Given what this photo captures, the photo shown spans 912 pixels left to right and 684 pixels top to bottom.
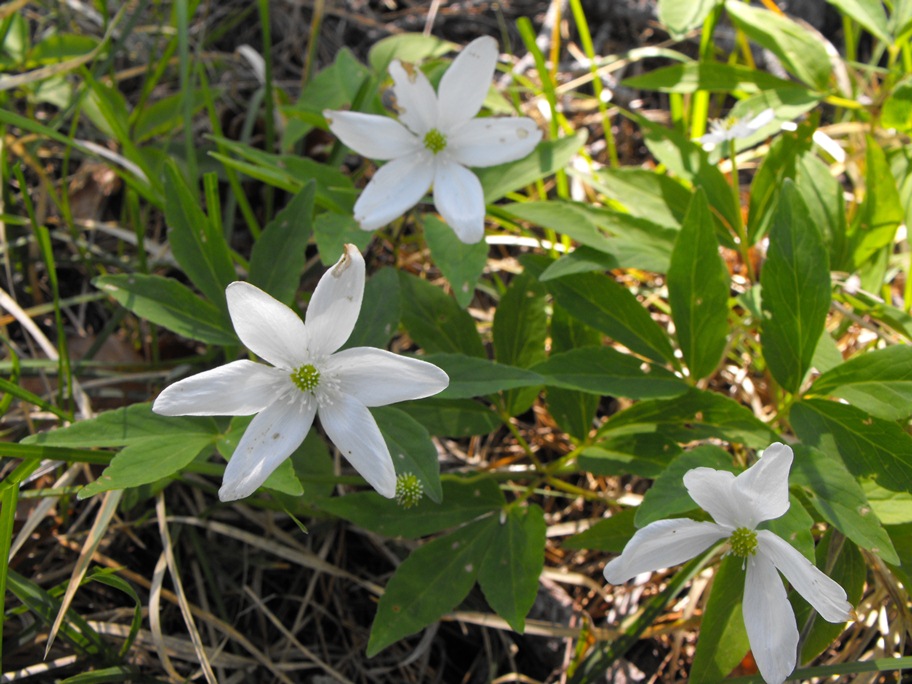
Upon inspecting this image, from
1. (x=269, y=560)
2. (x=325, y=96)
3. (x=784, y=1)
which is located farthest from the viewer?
(x=784, y=1)

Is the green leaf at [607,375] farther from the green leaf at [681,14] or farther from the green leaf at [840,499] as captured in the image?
the green leaf at [681,14]

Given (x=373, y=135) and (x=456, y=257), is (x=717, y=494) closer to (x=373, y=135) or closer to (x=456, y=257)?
(x=456, y=257)

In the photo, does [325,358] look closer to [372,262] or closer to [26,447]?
[26,447]

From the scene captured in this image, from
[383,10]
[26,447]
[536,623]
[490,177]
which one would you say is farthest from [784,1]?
[26,447]

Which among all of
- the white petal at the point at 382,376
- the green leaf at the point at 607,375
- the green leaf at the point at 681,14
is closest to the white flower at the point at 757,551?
the green leaf at the point at 607,375

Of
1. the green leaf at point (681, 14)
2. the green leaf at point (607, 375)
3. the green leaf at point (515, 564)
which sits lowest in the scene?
the green leaf at point (515, 564)

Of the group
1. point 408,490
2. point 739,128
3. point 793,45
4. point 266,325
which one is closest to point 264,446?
point 266,325

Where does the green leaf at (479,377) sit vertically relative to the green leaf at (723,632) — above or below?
above
